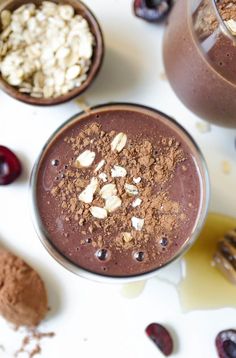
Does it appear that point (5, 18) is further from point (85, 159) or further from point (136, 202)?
point (136, 202)

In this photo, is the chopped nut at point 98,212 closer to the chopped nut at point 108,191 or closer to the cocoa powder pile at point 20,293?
the chopped nut at point 108,191

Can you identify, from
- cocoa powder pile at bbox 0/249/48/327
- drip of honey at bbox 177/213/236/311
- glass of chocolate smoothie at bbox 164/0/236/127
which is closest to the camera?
glass of chocolate smoothie at bbox 164/0/236/127

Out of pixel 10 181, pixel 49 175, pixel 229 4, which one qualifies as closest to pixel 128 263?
pixel 49 175

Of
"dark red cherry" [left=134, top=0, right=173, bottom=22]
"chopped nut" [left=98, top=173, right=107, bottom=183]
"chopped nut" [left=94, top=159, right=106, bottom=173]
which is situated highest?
"dark red cherry" [left=134, top=0, right=173, bottom=22]

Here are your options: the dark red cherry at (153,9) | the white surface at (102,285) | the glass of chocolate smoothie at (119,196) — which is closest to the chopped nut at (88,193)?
the glass of chocolate smoothie at (119,196)

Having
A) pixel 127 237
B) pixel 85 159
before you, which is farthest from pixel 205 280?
pixel 85 159

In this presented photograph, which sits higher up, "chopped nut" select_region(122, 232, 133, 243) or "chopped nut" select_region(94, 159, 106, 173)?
"chopped nut" select_region(94, 159, 106, 173)

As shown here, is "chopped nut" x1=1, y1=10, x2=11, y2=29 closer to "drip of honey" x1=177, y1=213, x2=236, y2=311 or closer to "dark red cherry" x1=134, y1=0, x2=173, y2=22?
"dark red cherry" x1=134, y1=0, x2=173, y2=22

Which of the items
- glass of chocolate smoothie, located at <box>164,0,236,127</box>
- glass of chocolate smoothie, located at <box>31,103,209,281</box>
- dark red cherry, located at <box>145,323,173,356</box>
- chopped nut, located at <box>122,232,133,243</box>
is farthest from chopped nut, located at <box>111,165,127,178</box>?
dark red cherry, located at <box>145,323,173,356</box>
